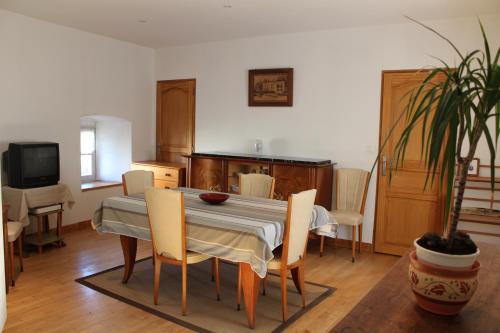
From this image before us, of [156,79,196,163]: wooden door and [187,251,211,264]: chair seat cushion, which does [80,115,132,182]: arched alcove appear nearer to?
[156,79,196,163]: wooden door

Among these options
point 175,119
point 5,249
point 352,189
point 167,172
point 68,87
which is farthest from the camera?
point 175,119

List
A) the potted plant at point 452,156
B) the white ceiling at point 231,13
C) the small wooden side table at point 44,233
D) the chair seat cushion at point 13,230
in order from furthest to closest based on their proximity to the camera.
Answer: the small wooden side table at point 44,233 < the white ceiling at point 231,13 < the chair seat cushion at point 13,230 < the potted plant at point 452,156

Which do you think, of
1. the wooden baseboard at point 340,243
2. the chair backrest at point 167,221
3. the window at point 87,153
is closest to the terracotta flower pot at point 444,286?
the chair backrest at point 167,221

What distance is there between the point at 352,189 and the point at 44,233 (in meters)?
3.54

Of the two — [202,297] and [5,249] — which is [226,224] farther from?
[5,249]

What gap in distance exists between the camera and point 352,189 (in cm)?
491

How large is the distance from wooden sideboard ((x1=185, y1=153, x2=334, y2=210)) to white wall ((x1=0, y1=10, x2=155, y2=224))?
132 centimetres

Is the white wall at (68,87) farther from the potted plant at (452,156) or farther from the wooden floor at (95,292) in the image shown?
the potted plant at (452,156)

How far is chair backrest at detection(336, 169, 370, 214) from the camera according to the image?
15.9ft

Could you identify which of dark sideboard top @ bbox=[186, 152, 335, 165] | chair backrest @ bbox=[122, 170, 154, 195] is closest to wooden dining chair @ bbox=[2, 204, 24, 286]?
chair backrest @ bbox=[122, 170, 154, 195]

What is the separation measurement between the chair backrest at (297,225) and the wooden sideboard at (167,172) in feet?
10.0

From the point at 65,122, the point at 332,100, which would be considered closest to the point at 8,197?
the point at 65,122

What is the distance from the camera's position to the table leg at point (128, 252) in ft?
12.4

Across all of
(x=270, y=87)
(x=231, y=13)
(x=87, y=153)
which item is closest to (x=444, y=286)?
(x=231, y=13)
